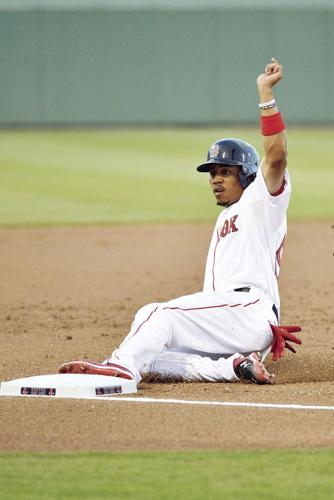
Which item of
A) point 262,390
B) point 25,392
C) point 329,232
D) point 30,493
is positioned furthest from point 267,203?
point 329,232

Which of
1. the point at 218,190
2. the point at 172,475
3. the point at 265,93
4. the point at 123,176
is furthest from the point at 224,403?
the point at 123,176

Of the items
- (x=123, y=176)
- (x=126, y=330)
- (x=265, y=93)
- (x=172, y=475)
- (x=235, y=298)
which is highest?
(x=123, y=176)

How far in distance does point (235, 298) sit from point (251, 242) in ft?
1.05

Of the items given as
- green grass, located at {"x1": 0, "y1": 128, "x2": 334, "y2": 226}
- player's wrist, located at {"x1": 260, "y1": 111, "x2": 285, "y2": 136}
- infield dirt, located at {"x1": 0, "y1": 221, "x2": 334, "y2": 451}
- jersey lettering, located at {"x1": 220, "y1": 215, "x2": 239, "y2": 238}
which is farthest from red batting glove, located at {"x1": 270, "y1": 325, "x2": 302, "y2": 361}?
green grass, located at {"x1": 0, "y1": 128, "x2": 334, "y2": 226}

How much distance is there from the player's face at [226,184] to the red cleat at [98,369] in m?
1.16

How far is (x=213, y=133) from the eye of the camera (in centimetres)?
2506

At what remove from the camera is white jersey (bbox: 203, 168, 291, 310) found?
6035mm

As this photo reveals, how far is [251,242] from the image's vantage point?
6.07 meters

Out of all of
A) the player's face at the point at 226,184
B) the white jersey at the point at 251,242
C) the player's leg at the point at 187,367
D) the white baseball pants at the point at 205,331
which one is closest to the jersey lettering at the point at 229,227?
the white jersey at the point at 251,242

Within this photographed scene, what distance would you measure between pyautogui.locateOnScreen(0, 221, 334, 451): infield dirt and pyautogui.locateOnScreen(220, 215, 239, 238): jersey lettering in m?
0.83

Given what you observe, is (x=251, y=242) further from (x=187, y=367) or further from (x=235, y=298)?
(x=187, y=367)

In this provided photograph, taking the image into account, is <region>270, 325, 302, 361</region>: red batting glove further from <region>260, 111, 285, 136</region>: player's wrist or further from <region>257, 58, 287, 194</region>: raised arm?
<region>260, 111, 285, 136</region>: player's wrist

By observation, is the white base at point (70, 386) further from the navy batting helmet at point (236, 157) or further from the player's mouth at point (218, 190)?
the navy batting helmet at point (236, 157)

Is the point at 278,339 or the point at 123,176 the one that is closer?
the point at 278,339
